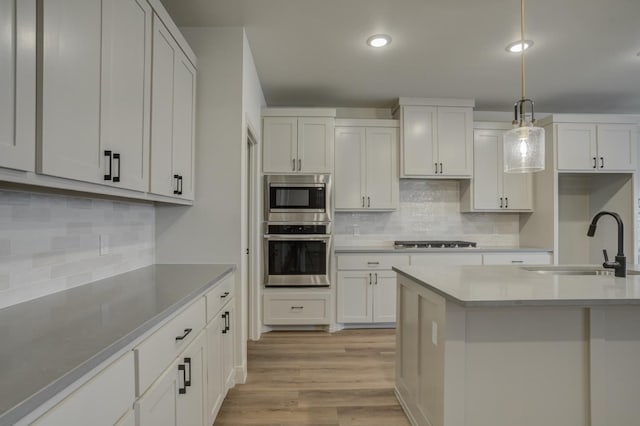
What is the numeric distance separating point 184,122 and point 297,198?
5.48 ft

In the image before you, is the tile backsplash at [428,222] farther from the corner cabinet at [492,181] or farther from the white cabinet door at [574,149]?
the white cabinet door at [574,149]

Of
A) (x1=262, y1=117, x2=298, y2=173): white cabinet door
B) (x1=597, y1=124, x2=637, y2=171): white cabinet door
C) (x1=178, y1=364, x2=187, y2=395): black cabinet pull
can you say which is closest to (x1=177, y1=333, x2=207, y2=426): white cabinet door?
(x1=178, y1=364, x2=187, y2=395): black cabinet pull

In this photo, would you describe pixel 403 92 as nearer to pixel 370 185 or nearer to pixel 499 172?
pixel 370 185

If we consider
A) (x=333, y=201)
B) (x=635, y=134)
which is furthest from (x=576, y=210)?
(x=333, y=201)

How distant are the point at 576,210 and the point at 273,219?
12.7ft

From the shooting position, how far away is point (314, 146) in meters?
3.78

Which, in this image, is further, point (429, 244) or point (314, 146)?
point (429, 244)

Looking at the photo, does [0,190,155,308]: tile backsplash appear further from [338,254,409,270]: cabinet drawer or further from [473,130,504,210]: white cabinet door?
[473,130,504,210]: white cabinet door

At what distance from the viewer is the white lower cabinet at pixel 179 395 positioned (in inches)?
43.3

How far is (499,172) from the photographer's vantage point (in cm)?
413

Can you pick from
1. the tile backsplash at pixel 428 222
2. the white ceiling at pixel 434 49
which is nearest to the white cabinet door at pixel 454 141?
the white ceiling at pixel 434 49

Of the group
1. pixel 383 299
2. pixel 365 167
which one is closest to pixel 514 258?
pixel 383 299

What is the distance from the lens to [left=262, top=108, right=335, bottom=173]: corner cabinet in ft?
12.3

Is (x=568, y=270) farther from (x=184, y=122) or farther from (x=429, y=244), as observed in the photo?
(x=184, y=122)
